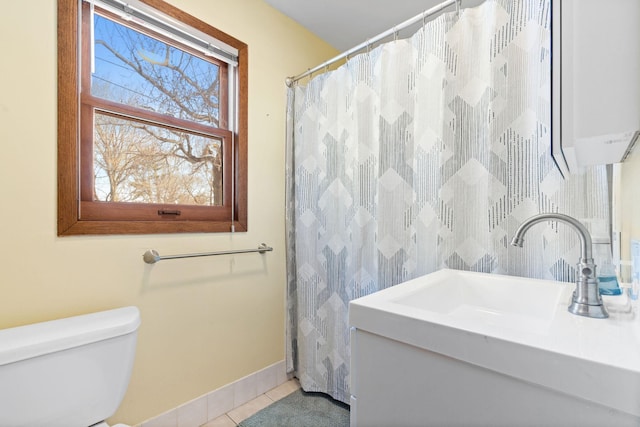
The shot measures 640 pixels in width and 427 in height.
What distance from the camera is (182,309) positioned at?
146cm

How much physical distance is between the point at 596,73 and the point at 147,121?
→ 1566 millimetres

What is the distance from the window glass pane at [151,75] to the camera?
128 cm

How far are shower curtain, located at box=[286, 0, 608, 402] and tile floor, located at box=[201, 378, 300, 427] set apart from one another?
12 cm

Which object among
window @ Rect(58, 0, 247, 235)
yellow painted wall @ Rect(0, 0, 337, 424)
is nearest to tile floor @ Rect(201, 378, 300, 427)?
yellow painted wall @ Rect(0, 0, 337, 424)

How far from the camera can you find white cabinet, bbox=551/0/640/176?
518mm

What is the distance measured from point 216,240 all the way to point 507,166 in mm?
1386

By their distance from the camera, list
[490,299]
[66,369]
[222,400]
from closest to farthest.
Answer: [66,369]
[490,299]
[222,400]

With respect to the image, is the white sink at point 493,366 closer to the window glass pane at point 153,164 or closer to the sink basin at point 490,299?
the sink basin at point 490,299

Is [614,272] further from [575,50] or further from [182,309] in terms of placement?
[182,309]

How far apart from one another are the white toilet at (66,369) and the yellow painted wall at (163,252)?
174 millimetres

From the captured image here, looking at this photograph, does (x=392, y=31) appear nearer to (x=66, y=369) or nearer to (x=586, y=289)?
(x=586, y=289)

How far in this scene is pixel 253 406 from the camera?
1.65 meters

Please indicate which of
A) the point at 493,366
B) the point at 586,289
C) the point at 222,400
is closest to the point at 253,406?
the point at 222,400

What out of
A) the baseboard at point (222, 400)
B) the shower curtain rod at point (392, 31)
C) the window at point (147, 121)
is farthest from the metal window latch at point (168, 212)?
the shower curtain rod at point (392, 31)
